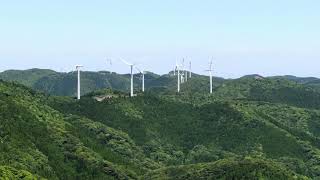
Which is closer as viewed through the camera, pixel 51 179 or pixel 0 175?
pixel 0 175

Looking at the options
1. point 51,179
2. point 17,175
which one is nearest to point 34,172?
point 51,179

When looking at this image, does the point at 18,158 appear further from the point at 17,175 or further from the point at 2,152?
the point at 17,175

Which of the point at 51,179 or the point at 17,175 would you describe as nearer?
the point at 17,175

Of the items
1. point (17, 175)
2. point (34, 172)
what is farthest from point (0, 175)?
point (34, 172)

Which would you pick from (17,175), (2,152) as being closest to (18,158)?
(2,152)

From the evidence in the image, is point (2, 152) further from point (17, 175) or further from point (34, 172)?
point (17, 175)

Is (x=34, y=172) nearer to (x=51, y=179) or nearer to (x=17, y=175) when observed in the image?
(x=51, y=179)

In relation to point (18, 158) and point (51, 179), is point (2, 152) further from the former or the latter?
point (51, 179)
